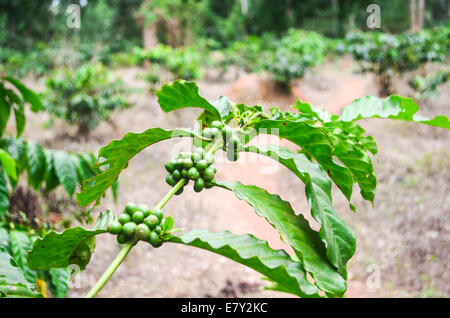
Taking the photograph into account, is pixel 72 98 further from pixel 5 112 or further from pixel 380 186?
pixel 380 186

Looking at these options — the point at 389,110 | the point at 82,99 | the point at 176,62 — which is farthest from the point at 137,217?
the point at 176,62

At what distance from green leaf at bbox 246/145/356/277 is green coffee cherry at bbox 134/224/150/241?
296mm

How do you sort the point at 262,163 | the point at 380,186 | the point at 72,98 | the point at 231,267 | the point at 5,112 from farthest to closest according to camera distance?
the point at 262,163, the point at 72,98, the point at 380,186, the point at 231,267, the point at 5,112

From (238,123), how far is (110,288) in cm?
258

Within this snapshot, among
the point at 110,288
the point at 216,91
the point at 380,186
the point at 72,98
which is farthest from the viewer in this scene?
the point at 216,91

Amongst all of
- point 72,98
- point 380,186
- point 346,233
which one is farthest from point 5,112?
point 72,98

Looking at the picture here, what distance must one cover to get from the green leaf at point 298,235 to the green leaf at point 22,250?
864mm

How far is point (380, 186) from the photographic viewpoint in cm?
432

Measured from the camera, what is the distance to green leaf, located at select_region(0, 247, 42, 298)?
0.70 metres

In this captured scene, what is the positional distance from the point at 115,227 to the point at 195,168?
0.70ft

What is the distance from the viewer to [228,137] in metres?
0.85

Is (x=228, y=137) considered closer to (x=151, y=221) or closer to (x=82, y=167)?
(x=151, y=221)

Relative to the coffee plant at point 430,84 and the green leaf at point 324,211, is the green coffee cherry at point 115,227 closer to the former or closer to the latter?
the green leaf at point 324,211

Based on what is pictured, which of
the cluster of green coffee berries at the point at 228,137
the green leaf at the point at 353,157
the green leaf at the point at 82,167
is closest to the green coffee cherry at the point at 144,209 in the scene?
the cluster of green coffee berries at the point at 228,137
